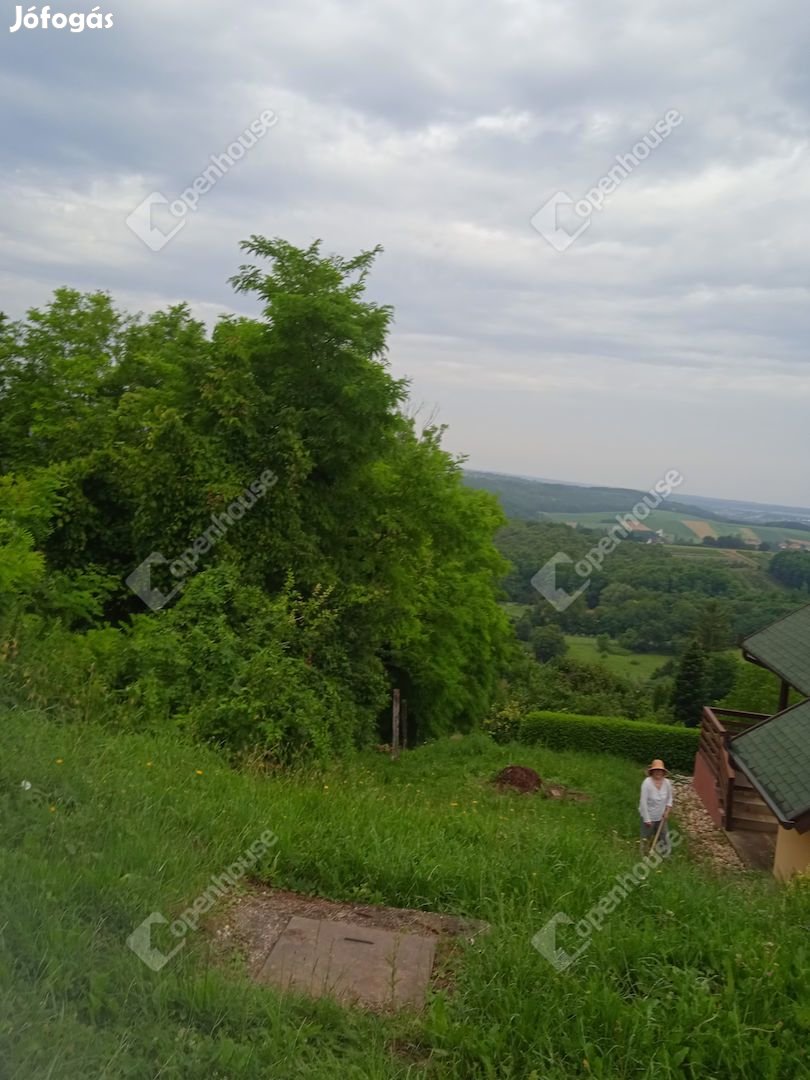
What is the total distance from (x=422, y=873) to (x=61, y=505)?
47.3ft

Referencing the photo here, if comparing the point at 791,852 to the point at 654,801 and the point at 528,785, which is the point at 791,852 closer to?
the point at 654,801

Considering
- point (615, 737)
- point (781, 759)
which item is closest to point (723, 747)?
point (781, 759)

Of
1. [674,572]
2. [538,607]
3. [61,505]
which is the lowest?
[538,607]

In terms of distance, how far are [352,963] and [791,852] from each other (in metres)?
7.96

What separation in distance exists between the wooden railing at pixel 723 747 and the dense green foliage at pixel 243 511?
633 cm

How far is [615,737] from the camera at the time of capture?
22312mm

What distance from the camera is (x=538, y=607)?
6975cm

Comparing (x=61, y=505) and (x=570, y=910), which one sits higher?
(x=61, y=505)

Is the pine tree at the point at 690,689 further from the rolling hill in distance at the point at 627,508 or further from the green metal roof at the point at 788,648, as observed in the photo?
the rolling hill in distance at the point at 627,508

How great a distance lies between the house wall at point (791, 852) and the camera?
935 cm

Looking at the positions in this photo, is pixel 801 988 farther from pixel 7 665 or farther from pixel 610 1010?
pixel 7 665

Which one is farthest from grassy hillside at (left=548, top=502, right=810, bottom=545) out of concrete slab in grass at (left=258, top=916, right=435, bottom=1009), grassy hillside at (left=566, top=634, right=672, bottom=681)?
concrete slab in grass at (left=258, top=916, right=435, bottom=1009)

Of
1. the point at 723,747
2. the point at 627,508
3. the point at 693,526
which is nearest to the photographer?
the point at 723,747

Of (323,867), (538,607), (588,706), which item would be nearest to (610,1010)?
(323,867)
